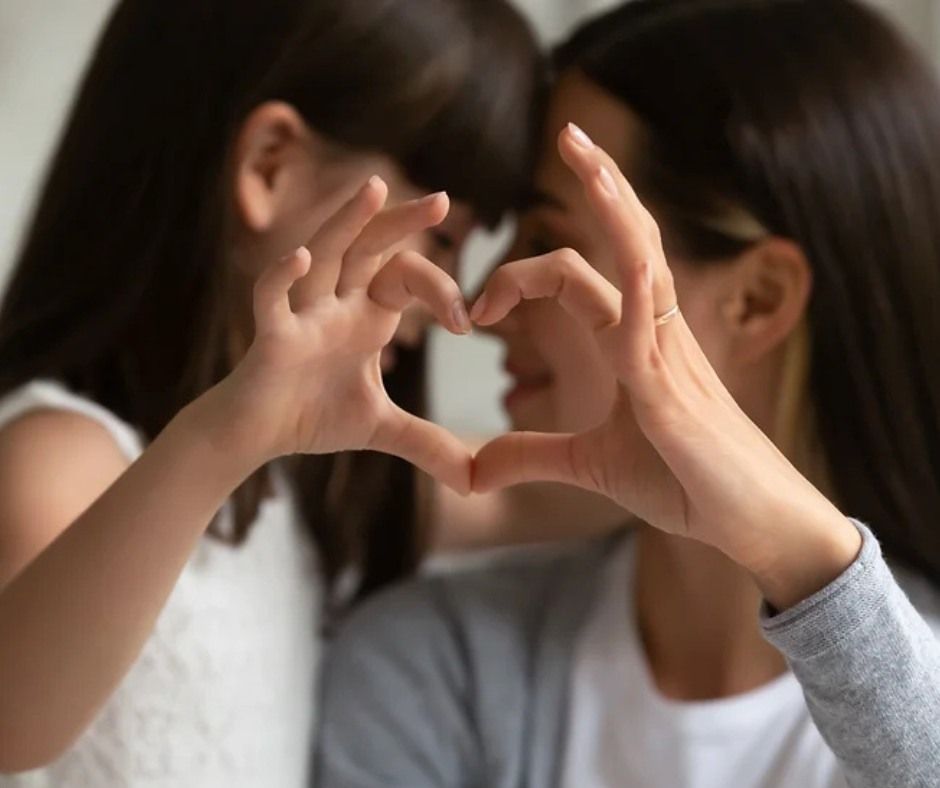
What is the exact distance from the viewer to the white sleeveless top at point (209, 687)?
736 millimetres

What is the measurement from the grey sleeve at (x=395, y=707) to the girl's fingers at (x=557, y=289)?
1.42 feet

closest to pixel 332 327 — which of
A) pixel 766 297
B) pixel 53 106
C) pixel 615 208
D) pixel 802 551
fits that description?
pixel 615 208

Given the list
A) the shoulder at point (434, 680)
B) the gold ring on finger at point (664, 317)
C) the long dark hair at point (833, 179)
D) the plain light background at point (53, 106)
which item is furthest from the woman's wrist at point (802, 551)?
the plain light background at point (53, 106)

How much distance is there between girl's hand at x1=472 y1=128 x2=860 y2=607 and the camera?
53 cm

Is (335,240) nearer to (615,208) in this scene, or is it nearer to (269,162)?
(615,208)

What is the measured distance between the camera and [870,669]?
0.62m

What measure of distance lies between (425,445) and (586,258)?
26 centimetres

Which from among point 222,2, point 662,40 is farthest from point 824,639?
point 222,2

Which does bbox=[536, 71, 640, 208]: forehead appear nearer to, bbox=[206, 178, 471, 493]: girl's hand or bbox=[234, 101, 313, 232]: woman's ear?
bbox=[234, 101, 313, 232]: woman's ear

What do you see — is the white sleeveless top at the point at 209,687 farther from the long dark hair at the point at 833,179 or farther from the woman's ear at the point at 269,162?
the long dark hair at the point at 833,179

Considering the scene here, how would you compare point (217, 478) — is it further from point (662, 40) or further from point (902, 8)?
point (902, 8)

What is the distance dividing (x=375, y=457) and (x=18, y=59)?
566mm

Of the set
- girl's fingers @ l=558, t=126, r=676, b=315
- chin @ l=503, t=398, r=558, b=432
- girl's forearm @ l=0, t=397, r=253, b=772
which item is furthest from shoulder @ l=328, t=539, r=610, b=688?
girl's fingers @ l=558, t=126, r=676, b=315

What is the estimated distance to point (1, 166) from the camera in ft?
4.10
